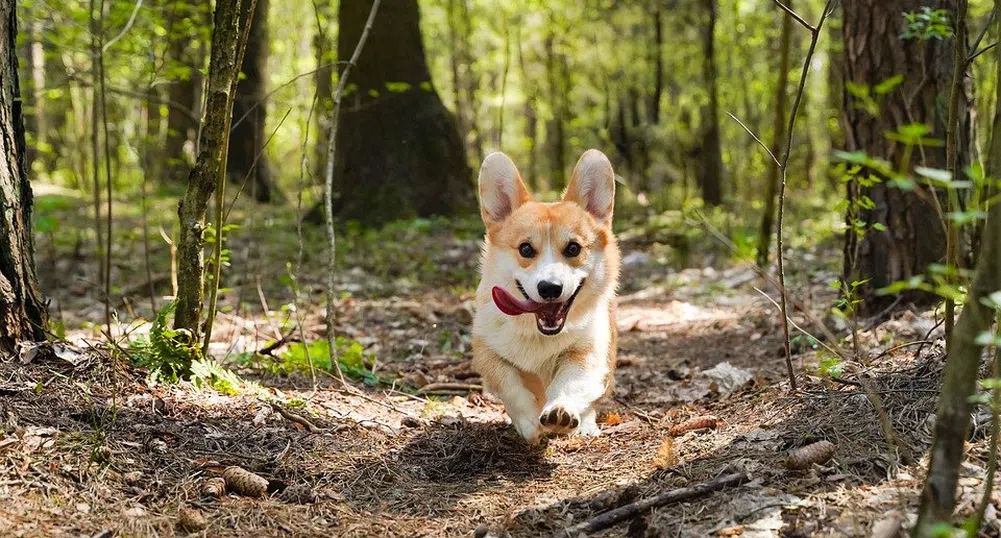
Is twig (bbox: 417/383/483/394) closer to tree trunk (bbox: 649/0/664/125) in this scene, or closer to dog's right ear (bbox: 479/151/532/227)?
dog's right ear (bbox: 479/151/532/227)

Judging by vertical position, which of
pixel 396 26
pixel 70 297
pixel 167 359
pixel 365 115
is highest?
pixel 396 26

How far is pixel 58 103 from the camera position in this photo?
16938mm

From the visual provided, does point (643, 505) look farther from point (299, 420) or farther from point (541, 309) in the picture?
point (299, 420)

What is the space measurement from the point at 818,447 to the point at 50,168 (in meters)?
17.6

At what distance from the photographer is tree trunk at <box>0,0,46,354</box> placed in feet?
11.0

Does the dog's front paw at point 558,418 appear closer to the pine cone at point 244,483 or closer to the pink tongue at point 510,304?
the pink tongue at point 510,304

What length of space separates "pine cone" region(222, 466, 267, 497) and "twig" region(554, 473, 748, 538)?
108 centimetres

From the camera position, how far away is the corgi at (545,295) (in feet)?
12.6

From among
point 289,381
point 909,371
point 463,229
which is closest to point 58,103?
point 463,229

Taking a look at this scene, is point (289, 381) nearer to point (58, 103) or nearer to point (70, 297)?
point (70, 297)

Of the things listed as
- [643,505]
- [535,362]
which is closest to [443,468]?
[535,362]

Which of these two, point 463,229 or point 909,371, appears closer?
point 909,371

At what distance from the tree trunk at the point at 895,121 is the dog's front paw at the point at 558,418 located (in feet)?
8.58

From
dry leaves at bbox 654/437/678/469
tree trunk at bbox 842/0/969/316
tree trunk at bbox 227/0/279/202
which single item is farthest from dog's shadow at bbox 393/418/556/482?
tree trunk at bbox 227/0/279/202
